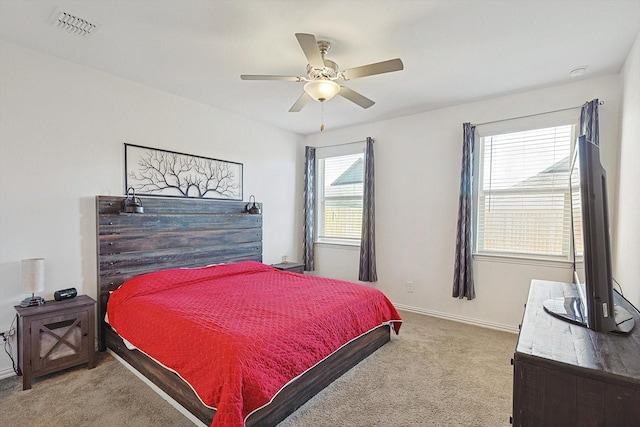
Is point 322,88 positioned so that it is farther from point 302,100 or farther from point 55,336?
point 55,336

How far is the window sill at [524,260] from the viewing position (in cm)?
321

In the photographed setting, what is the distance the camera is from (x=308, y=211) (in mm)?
5117

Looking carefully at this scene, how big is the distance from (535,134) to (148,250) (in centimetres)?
433

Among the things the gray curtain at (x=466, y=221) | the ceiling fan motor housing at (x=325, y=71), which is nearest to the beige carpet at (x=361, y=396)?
the gray curtain at (x=466, y=221)

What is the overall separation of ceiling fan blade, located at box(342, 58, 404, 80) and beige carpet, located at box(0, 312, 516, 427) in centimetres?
235

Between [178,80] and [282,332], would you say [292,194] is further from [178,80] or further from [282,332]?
[282,332]

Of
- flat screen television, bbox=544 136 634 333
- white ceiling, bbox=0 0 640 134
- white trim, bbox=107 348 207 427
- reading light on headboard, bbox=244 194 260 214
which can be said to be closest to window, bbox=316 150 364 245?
reading light on headboard, bbox=244 194 260 214

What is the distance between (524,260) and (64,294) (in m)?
4.50

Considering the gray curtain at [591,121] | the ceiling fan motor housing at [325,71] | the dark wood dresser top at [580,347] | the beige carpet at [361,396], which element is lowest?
the beige carpet at [361,396]

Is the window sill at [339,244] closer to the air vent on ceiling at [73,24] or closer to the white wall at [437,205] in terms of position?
the white wall at [437,205]

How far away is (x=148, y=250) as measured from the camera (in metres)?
3.27

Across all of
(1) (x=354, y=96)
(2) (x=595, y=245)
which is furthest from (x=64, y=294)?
(2) (x=595, y=245)

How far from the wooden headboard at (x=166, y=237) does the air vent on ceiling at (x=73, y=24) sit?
1405mm

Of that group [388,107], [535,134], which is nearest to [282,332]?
[388,107]
